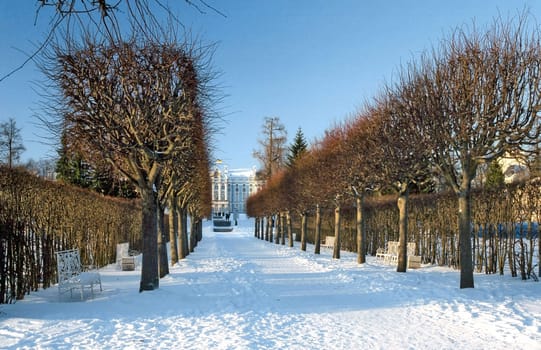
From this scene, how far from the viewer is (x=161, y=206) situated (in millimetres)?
13492

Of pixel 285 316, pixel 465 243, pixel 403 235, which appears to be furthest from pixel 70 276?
pixel 403 235

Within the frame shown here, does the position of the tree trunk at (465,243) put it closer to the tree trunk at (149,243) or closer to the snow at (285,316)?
the snow at (285,316)

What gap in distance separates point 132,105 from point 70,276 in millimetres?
3782

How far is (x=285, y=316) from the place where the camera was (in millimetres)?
7387

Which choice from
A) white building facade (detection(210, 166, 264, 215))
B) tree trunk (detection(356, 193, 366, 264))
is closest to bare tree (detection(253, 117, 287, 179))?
tree trunk (detection(356, 193, 366, 264))

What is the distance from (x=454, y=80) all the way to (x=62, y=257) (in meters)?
9.18

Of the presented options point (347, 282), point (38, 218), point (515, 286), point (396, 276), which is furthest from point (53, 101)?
point (515, 286)

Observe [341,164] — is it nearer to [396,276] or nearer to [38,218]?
[396,276]

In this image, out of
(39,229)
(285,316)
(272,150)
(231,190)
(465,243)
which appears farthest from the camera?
(231,190)

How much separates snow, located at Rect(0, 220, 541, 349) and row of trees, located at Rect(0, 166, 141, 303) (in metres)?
0.52

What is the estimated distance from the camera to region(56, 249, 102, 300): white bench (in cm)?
859

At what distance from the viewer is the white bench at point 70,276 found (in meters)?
8.59

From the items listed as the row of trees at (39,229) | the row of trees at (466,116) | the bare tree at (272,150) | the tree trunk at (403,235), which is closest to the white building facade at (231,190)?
the bare tree at (272,150)

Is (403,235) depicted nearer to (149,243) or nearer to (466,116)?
(466,116)
